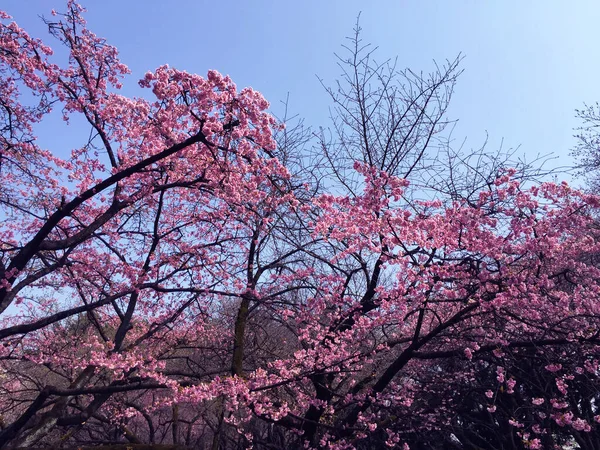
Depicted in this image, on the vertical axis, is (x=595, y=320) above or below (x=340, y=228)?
below

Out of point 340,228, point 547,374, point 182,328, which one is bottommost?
point 547,374

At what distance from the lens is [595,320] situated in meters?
7.34

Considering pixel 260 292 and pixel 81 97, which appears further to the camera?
pixel 260 292

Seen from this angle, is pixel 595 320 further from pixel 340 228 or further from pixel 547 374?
pixel 340 228

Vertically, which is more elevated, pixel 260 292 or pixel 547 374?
pixel 260 292

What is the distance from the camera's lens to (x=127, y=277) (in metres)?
8.07

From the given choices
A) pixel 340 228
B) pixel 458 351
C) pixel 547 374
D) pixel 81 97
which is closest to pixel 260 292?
pixel 340 228

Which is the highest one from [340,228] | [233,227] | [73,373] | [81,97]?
[81,97]

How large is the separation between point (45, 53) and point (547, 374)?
12.2 metres

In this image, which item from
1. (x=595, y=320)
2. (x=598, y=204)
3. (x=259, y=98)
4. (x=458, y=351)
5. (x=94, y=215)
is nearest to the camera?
(x=598, y=204)

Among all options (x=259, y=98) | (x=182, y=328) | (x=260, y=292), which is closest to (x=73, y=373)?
(x=182, y=328)

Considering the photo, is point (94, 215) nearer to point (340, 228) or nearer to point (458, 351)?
point (340, 228)

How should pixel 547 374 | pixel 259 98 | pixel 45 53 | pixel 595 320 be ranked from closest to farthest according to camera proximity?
pixel 259 98 < pixel 595 320 < pixel 45 53 < pixel 547 374

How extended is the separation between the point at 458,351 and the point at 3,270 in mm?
6946
